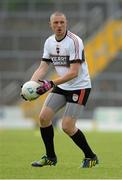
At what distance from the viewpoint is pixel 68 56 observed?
11086mm

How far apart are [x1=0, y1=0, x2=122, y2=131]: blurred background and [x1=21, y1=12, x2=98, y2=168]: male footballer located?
63.8 feet

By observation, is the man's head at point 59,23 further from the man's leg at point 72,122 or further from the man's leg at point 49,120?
the man's leg at point 72,122

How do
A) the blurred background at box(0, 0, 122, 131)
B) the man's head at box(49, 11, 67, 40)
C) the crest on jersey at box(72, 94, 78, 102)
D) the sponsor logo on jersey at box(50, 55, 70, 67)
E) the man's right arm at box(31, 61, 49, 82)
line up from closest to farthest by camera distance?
the man's head at box(49, 11, 67, 40) → the sponsor logo on jersey at box(50, 55, 70, 67) → the crest on jersey at box(72, 94, 78, 102) → the man's right arm at box(31, 61, 49, 82) → the blurred background at box(0, 0, 122, 131)

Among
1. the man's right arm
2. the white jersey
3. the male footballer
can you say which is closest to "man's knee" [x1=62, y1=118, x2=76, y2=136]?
the male footballer

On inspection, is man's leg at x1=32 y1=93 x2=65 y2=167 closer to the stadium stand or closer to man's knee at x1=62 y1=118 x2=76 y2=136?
man's knee at x1=62 y1=118 x2=76 y2=136

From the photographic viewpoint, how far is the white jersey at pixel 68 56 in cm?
1098

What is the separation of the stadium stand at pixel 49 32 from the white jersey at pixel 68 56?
21712 millimetres

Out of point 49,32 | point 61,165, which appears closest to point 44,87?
point 61,165

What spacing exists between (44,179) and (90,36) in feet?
90.1

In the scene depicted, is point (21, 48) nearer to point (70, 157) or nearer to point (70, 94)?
point (70, 157)

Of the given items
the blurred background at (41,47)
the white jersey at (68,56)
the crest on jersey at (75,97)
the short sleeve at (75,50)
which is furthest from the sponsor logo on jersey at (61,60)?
the blurred background at (41,47)

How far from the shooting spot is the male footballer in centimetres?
1096

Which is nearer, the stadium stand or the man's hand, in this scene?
the man's hand

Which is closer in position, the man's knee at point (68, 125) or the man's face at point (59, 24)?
the man's face at point (59, 24)
